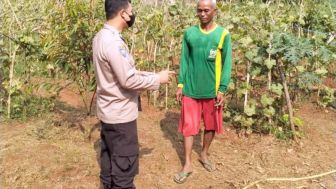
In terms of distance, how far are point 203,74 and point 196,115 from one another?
0.40 m

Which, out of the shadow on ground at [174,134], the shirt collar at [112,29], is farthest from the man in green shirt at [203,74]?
the shirt collar at [112,29]

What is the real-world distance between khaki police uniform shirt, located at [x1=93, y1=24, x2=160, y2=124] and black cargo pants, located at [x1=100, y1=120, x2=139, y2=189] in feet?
0.24

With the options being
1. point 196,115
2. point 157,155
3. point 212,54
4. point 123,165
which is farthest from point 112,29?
point 157,155

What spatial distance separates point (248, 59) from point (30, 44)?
2454 mm

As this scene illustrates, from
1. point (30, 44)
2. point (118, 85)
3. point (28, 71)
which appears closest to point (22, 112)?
point (28, 71)

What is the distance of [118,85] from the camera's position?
9.37 feet

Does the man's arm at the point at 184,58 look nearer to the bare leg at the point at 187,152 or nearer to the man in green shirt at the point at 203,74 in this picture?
the man in green shirt at the point at 203,74

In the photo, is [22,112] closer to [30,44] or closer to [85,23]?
[30,44]

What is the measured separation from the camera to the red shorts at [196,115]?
3738mm

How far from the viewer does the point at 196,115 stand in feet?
12.4

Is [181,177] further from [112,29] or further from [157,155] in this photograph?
[112,29]

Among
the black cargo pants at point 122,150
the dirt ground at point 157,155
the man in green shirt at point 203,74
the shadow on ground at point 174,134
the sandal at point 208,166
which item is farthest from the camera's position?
the shadow on ground at point 174,134

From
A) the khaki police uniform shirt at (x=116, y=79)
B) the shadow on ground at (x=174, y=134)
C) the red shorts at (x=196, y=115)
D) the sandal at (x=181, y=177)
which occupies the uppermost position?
the khaki police uniform shirt at (x=116, y=79)

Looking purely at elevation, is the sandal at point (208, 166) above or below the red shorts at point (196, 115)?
below
